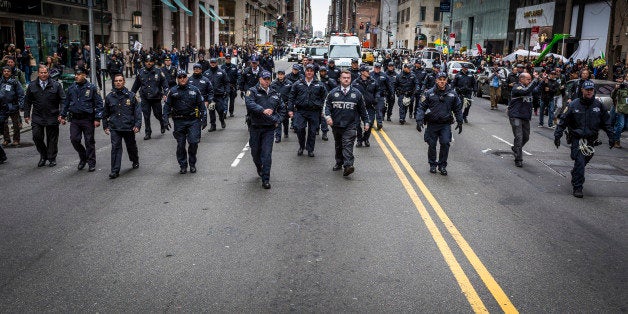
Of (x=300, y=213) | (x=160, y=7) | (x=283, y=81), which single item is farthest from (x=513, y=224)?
(x=160, y=7)

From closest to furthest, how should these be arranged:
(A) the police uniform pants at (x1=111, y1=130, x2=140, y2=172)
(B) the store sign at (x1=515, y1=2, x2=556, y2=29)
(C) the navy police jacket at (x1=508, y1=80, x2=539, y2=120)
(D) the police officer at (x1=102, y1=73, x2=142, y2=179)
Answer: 1. (A) the police uniform pants at (x1=111, y1=130, x2=140, y2=172)
2. (D) the police officer at (x1=102, y1=73, x2=142, y2=179)
3. (C) the navy police jacket at (x1=508, y1=80, x2=539, y2=120)
4. (B) the store sign at (x1=515, y1=2, x2=556, y2=29)

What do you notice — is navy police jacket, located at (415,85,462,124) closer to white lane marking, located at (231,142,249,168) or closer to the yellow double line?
the yellow double line

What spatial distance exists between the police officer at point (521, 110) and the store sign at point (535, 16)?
35.4 m

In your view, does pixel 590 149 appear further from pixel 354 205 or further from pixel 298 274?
pixel 298 274

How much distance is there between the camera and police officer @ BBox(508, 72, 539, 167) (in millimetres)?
11594

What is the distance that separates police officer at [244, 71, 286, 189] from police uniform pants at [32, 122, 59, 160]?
4.20m

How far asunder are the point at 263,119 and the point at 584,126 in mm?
5206

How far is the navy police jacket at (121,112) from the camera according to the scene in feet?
33.4

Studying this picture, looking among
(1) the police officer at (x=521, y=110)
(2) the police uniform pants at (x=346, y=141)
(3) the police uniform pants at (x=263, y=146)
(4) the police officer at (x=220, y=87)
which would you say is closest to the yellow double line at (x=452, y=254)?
(2) the police uniform pants at (x=346, y=141)

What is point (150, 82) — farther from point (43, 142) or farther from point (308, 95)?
point (308, 95)

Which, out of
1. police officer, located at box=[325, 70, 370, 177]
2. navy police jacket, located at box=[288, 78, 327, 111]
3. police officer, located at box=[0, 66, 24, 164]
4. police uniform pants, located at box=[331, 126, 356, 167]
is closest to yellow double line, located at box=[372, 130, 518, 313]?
police uniform pants, located at box=[331, 126, 356, 167]

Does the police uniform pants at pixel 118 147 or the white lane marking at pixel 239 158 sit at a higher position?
the police uniform pants at pixel 118 147

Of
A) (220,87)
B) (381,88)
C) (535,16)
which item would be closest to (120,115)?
(220,87)

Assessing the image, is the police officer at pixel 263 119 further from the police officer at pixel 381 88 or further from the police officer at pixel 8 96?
the police officer at pixel 381 88
